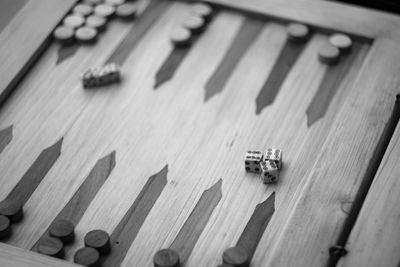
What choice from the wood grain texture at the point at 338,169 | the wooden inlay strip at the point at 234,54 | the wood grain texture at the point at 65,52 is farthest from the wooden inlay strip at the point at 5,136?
the wood grain texture at the point at 338,169

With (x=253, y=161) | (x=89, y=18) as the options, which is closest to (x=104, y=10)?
(x=89, y=18)

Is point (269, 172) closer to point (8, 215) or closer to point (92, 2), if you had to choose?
point (8, 215)

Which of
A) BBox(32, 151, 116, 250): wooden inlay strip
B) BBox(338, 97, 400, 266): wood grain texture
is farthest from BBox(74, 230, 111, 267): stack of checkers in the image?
BBox(338, 97, 400, 266): wood grain texture

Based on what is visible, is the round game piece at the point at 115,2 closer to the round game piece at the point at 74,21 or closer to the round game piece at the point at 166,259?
the round game piece at the point at 74,21

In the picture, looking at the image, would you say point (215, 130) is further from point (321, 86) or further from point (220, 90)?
point (321, 86)

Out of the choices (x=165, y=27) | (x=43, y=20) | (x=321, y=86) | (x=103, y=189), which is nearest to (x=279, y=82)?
(x=321, y=86)

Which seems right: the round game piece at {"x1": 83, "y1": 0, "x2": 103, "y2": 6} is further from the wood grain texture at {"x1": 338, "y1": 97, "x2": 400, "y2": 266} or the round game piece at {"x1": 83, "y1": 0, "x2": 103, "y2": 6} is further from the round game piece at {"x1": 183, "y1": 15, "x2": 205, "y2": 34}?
the wood grain texture at {"x1": 338, "y1": 97, "x2": 400, "y2": 266}

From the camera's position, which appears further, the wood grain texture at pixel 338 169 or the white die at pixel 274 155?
the white die at pixel 274 155
